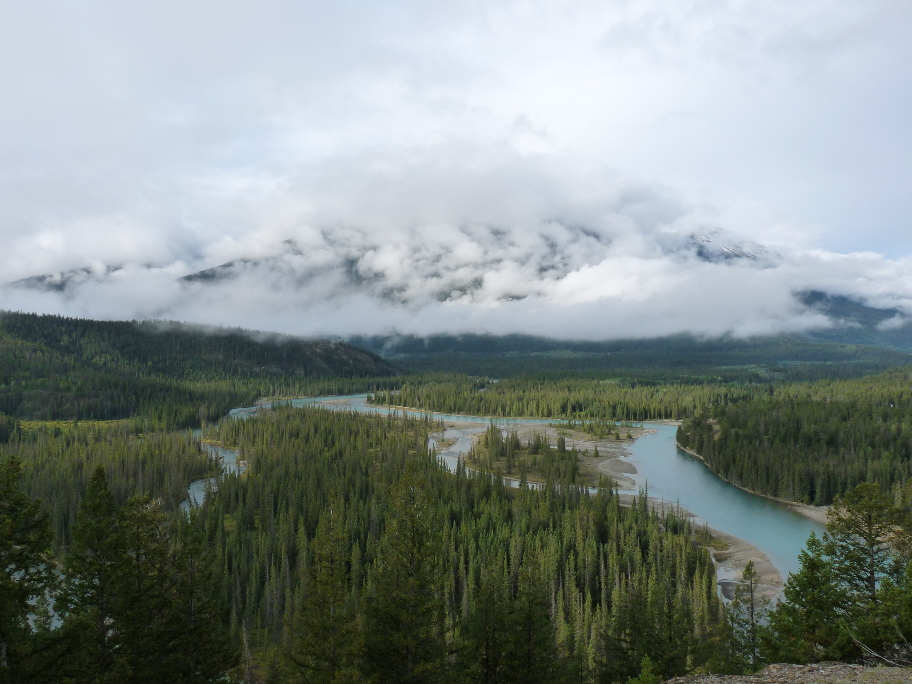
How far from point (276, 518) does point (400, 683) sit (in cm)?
6535

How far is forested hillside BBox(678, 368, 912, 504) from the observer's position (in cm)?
10594

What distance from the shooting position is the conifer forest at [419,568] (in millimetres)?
26891

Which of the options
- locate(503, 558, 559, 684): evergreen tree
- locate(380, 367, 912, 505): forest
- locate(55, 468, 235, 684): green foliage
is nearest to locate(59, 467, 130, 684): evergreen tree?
locate(55, 468, 235, 684): green foliage

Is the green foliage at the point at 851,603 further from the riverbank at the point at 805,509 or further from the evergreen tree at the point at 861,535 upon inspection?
the riverbank at the point at 805,509

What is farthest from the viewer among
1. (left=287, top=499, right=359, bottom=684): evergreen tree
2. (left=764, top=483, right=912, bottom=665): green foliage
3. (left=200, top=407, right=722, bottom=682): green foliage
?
(left=200, top=407, right=722, bottom=682): green foliage

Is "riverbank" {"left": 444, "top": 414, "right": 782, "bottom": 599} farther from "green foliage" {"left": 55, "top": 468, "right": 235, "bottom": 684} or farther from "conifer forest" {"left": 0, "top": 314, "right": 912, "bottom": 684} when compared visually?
"green foliage" {"left": 55, "top": 468, "right": 235, "bottom": 684}

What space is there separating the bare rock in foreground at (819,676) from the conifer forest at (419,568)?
3.58 feet

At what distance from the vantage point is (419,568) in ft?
99.7

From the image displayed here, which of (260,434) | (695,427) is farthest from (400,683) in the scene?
(695,427)

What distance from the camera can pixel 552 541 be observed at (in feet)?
220

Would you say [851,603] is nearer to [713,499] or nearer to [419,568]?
[419,568]

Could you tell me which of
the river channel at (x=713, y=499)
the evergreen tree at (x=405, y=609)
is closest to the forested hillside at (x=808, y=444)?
the river channel at (x=713, y=499)

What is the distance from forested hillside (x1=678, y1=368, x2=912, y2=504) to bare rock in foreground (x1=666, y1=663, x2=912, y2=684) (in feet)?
310

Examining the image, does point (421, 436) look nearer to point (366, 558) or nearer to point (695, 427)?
point (695, 427)
